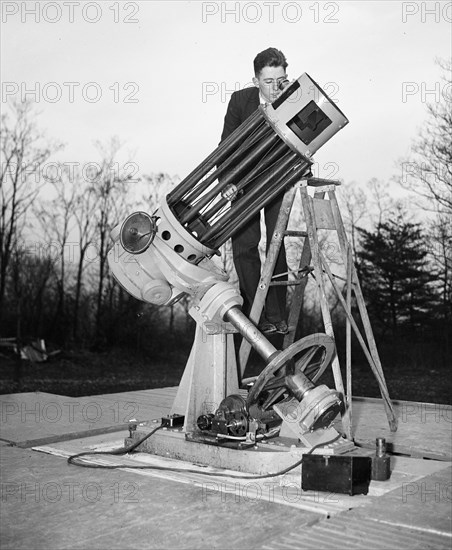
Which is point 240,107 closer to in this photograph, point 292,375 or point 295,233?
point 295,233

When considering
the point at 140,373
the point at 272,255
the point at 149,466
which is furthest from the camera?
the point at 140,373

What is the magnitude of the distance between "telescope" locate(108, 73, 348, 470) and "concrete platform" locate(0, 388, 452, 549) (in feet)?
1.37

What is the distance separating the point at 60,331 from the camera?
15.4 m

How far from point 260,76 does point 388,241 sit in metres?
12.7

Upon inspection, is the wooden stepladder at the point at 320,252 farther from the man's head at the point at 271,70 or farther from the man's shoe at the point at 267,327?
the man's head at the point at 271,70

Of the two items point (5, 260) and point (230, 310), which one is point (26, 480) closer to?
point (230, 310)

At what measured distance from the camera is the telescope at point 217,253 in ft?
11.2

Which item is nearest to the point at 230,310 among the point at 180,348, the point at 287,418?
the point at 287,418

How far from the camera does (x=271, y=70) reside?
3717 mm

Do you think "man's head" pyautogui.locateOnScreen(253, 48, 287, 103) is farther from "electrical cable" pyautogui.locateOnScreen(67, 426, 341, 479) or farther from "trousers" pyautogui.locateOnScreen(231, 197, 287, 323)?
"electrical cable" pyautogui.locateOnScreen(67, 426, 341, 479)

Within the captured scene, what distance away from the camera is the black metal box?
9.27 ft

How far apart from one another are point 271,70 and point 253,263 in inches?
43.6

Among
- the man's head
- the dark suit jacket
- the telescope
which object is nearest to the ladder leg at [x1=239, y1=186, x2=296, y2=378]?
the telescope

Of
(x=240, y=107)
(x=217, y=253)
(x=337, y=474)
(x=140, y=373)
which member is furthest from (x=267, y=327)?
(x=140, y=373)
